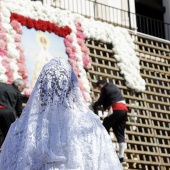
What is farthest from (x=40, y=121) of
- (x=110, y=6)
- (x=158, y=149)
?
(x=110, y=6)

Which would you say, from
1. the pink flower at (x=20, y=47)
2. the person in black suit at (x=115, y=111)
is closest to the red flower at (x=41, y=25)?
the pink flower at (x=20, y=47)

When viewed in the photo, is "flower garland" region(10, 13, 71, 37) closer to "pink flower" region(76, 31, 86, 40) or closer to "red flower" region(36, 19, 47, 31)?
"red flower" region(36, 19, 47, 31)

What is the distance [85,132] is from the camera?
4285 mm

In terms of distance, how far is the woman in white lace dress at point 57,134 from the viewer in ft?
13.8

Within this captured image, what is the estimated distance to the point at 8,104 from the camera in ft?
30.7

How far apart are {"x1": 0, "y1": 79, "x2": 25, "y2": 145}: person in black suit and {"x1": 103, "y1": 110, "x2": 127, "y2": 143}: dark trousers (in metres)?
1.70

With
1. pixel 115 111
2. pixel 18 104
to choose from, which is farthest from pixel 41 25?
pixel 18 104

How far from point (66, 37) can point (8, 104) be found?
120 inches

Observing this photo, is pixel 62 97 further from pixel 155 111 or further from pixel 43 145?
pixel 155 111

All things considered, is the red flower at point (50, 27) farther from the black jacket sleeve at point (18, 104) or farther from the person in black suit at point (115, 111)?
the black jacket sleeve at point (18, 104)

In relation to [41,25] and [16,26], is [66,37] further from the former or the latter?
[16,26]

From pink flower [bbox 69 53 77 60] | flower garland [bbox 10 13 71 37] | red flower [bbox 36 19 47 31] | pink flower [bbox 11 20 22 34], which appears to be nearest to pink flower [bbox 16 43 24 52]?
pink flower [bbox 11 20 22 34]

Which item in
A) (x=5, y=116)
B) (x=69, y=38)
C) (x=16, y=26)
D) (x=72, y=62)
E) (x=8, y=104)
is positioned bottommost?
(x=5, y=116)

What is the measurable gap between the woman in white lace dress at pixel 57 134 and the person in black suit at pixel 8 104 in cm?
483
